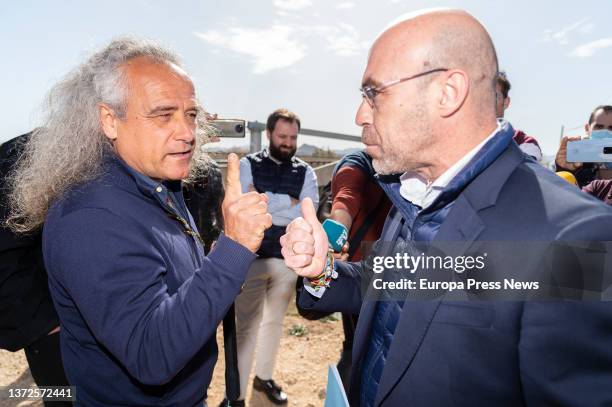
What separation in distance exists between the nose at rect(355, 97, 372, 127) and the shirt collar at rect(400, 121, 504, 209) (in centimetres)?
31

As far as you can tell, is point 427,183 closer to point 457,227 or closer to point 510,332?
point 457,227

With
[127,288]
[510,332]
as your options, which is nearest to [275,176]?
[127,288]

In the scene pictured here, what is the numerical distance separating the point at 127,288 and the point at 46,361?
1469mm

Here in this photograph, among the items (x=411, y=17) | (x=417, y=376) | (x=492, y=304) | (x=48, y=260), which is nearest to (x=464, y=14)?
(x=411, y=17)

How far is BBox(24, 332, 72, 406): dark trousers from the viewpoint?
7.01 ft

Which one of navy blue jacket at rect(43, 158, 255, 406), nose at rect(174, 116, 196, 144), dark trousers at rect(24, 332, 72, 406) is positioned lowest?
dark trousers at rect(24, 332, 72, 406)

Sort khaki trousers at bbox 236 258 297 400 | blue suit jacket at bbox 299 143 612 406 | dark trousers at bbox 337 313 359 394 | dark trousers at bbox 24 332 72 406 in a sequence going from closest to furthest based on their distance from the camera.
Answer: blue suit jacket at bbox 299 143 612 406 → dark trousers at bbox 24 332 72 406 → khaki trousers at bbox 236 258 297 400 → dark trousers at bbox 337 313 359 394

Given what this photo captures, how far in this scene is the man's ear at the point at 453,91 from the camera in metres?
1.31

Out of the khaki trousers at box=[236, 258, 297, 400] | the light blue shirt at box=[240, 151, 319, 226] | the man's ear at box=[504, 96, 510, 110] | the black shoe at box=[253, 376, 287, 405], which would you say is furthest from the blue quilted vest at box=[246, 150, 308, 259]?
the man's ear at box=[504, 96, 510, 110]

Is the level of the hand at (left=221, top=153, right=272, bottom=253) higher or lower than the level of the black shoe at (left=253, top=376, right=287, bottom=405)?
higher

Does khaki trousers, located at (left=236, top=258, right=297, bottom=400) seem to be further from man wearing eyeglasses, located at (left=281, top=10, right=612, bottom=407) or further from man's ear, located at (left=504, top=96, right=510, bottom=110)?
man's ear, located at (left=504, top=96, right=510, bottom=110)

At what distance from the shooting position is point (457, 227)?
1186 mm

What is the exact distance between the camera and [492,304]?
1.06 metres

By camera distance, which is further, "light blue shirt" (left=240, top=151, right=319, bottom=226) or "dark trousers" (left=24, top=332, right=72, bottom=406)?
"light blue shirt" (left=240, top=151, right=319, bottom=226)
